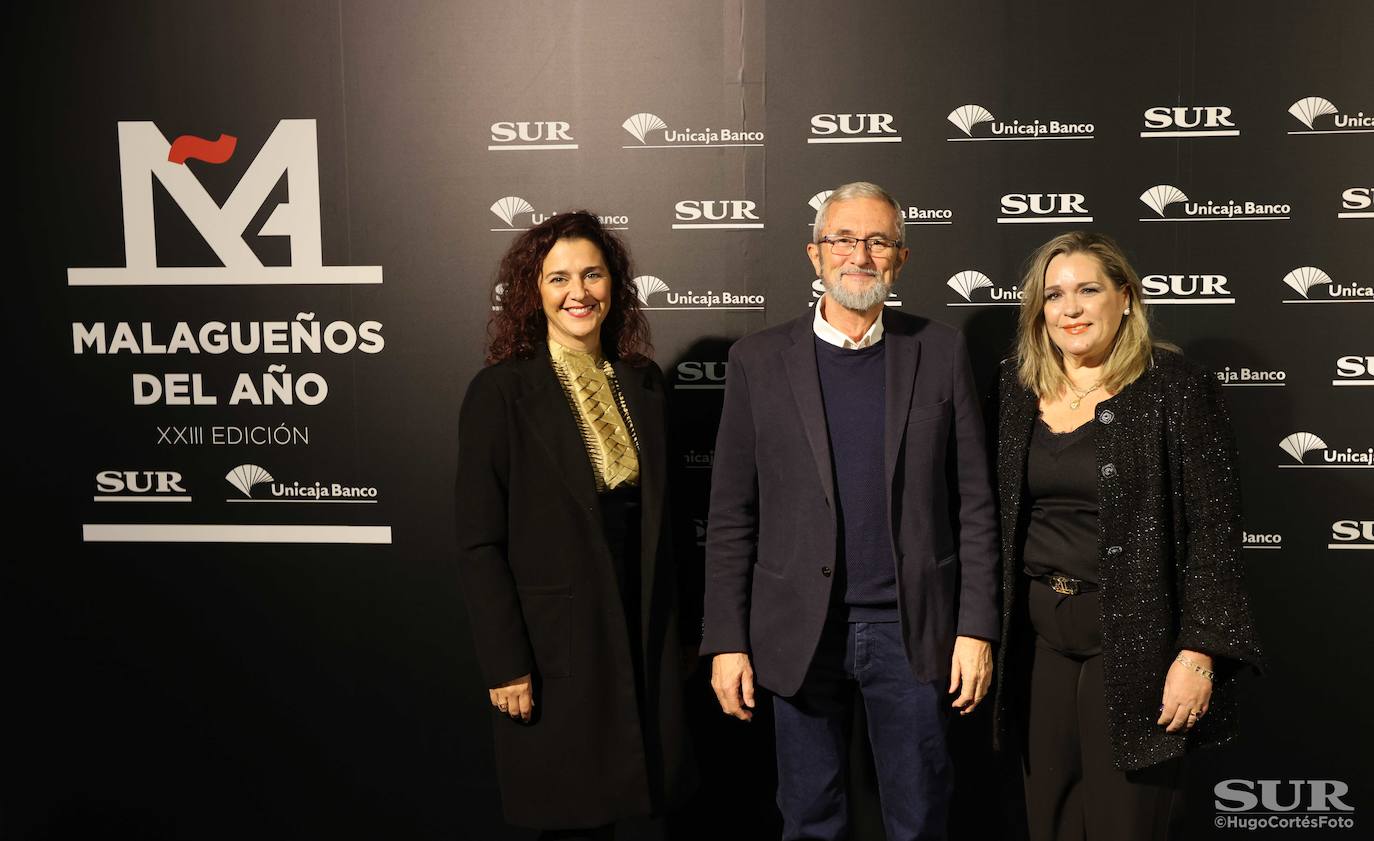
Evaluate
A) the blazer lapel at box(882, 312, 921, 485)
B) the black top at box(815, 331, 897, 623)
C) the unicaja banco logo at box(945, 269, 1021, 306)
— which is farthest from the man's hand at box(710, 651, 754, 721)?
the unicaja banco logo at box(945, 269, 1021, 306)

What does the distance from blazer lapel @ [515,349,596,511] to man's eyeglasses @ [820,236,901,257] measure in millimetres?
716

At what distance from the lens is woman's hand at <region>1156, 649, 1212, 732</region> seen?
6.98 feet

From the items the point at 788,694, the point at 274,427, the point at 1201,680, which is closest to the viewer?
the point at 1201,680

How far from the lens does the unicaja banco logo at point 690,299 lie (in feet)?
10.3

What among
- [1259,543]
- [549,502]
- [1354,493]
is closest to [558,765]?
[549,502]

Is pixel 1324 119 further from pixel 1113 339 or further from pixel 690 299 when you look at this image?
pixel 690 299

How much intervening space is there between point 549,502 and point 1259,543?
221 cm

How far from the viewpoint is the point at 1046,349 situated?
2338 millimetres

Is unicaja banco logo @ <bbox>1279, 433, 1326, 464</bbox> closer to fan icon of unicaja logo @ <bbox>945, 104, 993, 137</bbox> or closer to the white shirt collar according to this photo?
fan icon of unicaja logo @ <bbox>945, 104, 993, 137</bbox>

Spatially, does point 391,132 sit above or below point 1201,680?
above

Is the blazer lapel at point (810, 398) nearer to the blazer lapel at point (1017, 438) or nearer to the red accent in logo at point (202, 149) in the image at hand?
the blazer lapel at point (1017, 438)

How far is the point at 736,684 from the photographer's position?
7.68ft

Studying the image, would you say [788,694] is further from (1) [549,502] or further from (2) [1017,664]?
(1) [549,502]

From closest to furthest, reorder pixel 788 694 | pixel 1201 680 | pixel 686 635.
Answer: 1. pixel 1201 680
2. pixel 788 694
3. pixel 686 635
